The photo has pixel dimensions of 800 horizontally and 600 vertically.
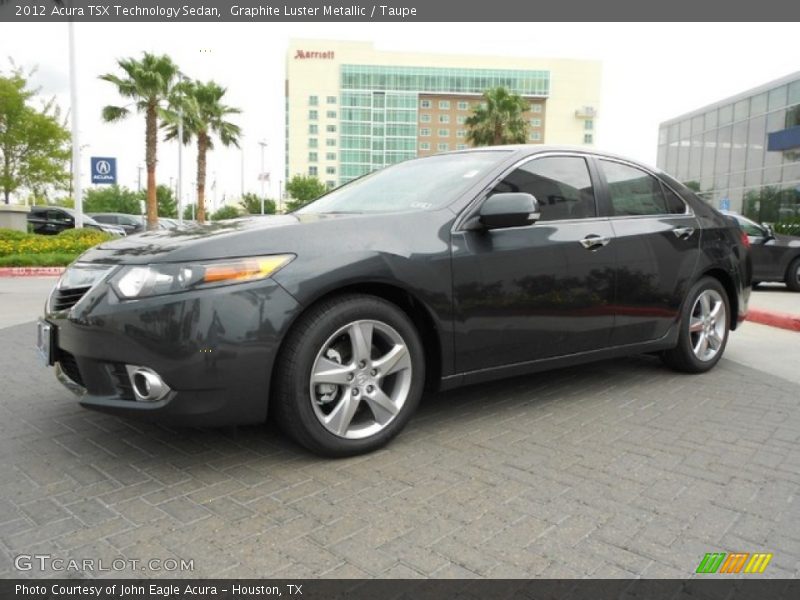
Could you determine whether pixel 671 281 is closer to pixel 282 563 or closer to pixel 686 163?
pixel 282 563

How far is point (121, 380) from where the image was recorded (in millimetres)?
2643

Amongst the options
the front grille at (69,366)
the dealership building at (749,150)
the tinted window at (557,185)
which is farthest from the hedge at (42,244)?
the dealership building at (749,150)

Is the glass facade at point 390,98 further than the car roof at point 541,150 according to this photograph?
Yes

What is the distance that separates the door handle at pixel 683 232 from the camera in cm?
429

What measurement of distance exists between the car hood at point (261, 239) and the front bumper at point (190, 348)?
0.18 metres

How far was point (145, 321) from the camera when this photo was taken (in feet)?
8.29

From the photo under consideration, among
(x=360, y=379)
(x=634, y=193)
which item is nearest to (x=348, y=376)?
(x=360, y=379)

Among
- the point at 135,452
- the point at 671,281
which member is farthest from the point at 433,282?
the point at 671,281

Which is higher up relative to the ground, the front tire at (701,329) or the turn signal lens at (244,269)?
the turn signal lens at (244,269)

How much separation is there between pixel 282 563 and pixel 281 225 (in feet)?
4.88

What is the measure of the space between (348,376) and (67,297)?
1.39 m

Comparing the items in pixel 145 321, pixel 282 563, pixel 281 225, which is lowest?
pixel 282 563

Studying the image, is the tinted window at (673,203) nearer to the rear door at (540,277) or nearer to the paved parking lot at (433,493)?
the rear door at (540,277)

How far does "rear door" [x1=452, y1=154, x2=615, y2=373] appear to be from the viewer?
321 centimetres
